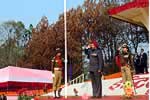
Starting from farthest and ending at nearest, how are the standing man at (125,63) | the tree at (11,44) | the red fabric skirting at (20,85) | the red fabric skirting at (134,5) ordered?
1. the tree at (11,44)
2. the red fabric skirting at (20,85)
3. the red fabric skirting at (134,5)
4. the standing man at (125,63)

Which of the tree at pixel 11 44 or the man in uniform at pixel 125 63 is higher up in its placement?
the tree at pixel 11 44

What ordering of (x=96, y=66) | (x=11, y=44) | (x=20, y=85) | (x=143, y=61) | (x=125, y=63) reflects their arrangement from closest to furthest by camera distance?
1. (x=125, y=63)
2. (x=96, y=66)
3. (x=143, y=61)
4. (x=20, y=85)
5. (x=11, y=44)

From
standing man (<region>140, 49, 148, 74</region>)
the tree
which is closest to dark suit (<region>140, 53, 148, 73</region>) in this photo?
standing man (<region>140, 49, 148, 74</region>)

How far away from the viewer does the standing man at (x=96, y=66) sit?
A: 42.8 feet

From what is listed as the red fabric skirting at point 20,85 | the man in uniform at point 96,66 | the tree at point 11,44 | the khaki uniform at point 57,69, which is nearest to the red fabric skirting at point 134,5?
the man in uniform at point 96,66

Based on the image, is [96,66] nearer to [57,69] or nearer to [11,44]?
[57,69]

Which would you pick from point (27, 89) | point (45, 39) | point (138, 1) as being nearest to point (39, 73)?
point (27, 89)

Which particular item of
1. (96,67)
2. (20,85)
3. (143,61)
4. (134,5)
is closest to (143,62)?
(143,61)

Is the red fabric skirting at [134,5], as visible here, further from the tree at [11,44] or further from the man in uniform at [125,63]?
the tree at [11,44]

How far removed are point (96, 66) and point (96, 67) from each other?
0.11ft

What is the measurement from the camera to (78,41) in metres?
40.2

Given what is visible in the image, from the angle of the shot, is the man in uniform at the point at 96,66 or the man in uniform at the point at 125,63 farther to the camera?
the man in uniform at the point at 96,66

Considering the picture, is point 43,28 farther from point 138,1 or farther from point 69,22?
point 138,1

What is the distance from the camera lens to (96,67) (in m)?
13.1
